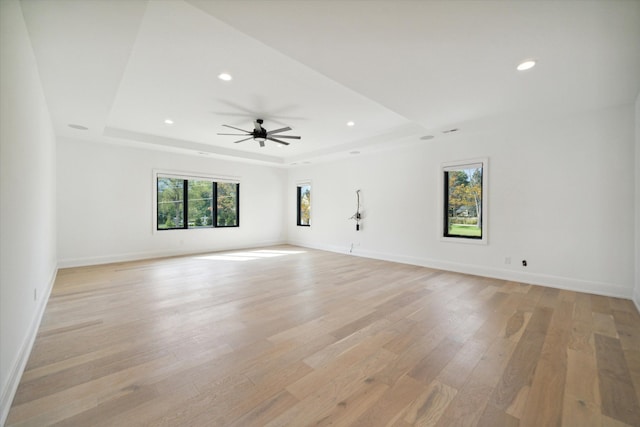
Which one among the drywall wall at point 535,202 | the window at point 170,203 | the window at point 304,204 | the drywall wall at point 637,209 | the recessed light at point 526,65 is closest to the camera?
the recessed light at point 526,65

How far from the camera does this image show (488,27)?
205cm

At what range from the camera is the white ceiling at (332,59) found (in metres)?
1.90

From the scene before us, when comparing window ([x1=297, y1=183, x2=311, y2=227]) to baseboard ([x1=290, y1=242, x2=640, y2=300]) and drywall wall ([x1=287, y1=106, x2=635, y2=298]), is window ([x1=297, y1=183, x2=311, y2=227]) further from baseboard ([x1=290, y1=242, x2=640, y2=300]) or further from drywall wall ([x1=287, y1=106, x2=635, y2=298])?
baseboard ([x1=290, y1=242, x2=640, y2=300])

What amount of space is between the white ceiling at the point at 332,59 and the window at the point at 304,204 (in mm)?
3996

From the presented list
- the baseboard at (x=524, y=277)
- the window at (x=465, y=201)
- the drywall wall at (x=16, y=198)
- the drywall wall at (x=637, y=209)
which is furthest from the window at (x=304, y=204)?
the drywall wall at (x=637, y=209)

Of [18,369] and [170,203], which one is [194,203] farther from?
[18,369]

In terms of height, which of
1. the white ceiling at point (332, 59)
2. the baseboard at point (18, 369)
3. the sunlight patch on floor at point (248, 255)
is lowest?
the sunlight patch on floor at point (248, 255)

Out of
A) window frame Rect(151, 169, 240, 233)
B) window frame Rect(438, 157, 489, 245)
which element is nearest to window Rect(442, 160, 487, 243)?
window frame Rect(438, 157, 489, 245)

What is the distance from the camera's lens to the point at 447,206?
5336 mm

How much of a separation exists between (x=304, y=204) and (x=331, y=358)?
6.63 metres

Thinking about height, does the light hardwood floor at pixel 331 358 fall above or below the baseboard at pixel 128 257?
below

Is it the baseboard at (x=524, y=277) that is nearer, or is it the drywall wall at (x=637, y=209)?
the drywall wall at (x=637, y=209)

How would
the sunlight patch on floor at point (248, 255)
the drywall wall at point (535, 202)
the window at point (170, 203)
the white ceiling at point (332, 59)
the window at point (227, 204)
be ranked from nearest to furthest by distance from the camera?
the white ceiling at point (332, 59) → the drywall wall at point (535, 202) → the sunlight patch on floor at point (248, 255) → the window at point (170, 203) → the window at point (227, 204)

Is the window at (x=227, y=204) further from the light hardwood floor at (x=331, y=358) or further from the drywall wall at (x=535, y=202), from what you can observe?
the drywall wall at (x=535, y=202)
